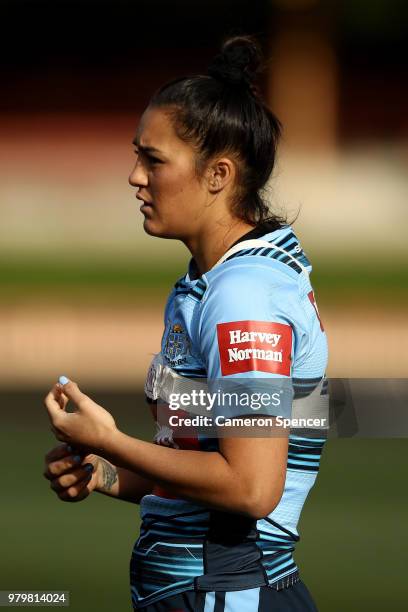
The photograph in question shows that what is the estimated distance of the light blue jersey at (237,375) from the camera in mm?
1902

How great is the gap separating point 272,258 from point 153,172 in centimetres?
31

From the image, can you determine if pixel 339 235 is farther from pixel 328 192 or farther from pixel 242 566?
pixel 242 566

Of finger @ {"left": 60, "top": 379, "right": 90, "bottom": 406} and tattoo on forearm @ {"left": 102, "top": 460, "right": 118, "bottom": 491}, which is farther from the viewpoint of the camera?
tattoo on forearm @ {"left": 102, "top": 460, "right": 118, "bottom": 491}

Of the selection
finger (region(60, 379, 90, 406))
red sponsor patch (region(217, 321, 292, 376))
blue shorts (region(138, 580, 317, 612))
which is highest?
red sponsor patch (region(217, 321, 292, 376))

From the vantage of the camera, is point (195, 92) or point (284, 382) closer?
point (284, 382)

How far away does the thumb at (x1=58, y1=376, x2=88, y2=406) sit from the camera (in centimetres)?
197

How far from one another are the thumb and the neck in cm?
34

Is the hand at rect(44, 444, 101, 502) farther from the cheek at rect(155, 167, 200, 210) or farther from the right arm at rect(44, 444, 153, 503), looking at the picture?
the cheek at rect(155, 167, 200, 210)

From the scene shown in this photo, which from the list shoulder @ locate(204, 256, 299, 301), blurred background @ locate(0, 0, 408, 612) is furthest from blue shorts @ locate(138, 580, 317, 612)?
blurred background @ locate(0, 0, 408, 612)

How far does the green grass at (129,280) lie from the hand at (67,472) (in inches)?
419

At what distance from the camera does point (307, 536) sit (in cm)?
498

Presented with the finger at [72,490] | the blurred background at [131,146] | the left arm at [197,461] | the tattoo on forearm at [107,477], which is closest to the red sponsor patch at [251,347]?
the left arm at [197,461]

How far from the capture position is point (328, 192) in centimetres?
1308

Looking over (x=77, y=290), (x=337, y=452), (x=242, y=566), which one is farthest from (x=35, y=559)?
(x=77, y=290)
